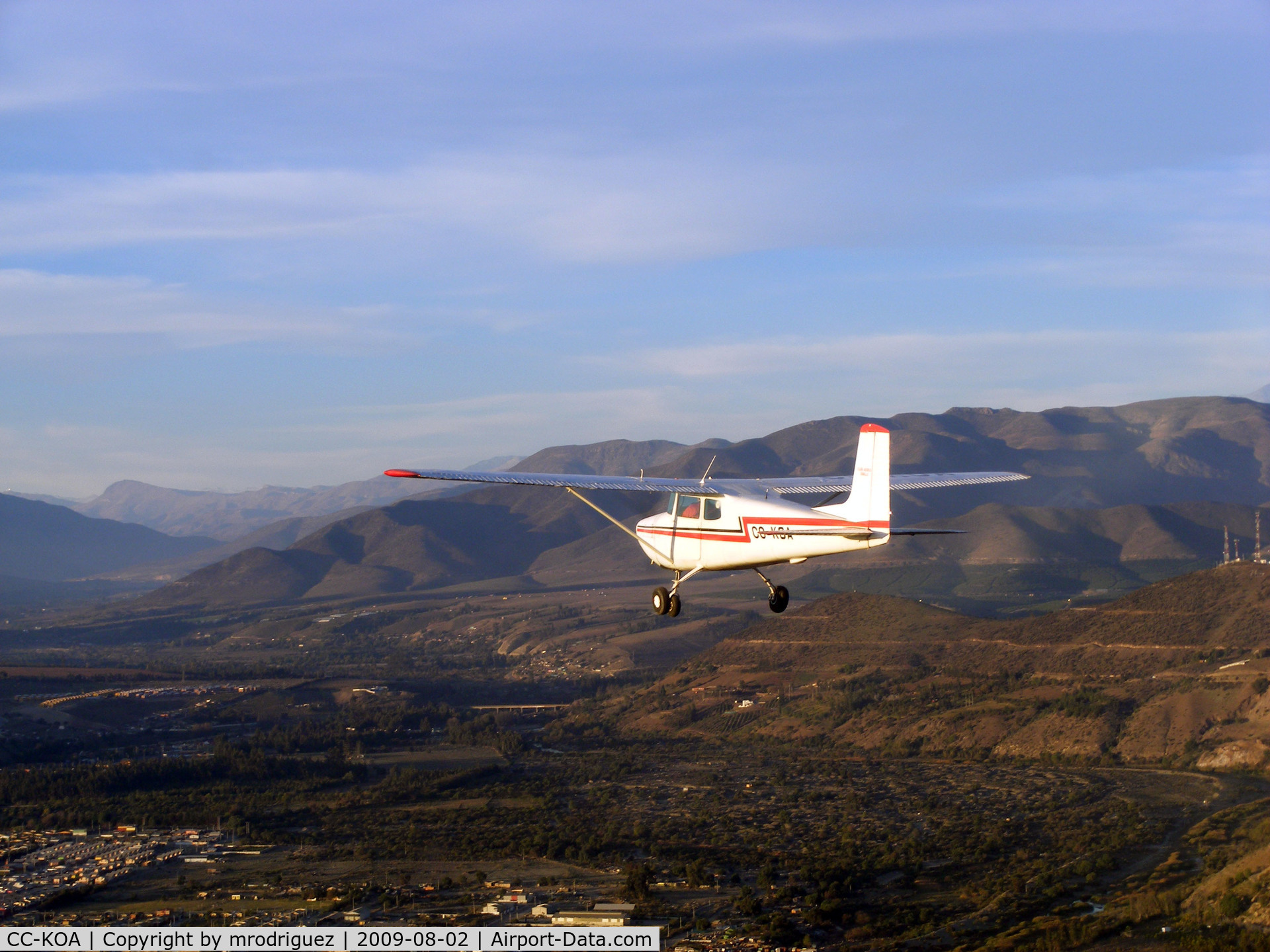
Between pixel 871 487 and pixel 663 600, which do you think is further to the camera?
pixel 663 600

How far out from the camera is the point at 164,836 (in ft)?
393

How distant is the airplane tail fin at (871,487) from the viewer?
4350 cm

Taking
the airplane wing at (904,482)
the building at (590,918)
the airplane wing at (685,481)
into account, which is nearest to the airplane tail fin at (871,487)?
the airplane wing at (685,481)

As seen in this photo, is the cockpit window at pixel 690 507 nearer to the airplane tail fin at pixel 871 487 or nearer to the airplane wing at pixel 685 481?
the airplane wing at pixel 685 481

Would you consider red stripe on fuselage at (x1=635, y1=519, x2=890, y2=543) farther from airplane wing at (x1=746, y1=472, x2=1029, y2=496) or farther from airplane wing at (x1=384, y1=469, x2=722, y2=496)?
airplane wing at (x1=746, y1=472, x2=1029, y2=496)

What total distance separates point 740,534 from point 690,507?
281 centimetres

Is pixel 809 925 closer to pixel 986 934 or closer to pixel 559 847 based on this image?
pixel 986 934

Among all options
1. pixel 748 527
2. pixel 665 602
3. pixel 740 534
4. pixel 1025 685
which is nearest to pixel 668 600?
pixel 665 602

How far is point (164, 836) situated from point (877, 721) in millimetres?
81831

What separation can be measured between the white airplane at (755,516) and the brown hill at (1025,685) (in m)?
96.0

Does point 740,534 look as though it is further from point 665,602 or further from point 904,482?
point 904,482

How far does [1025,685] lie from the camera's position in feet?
531

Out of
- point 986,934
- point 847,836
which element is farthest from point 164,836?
point 986,934

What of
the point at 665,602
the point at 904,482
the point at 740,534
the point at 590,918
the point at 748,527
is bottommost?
the point at 590,918
